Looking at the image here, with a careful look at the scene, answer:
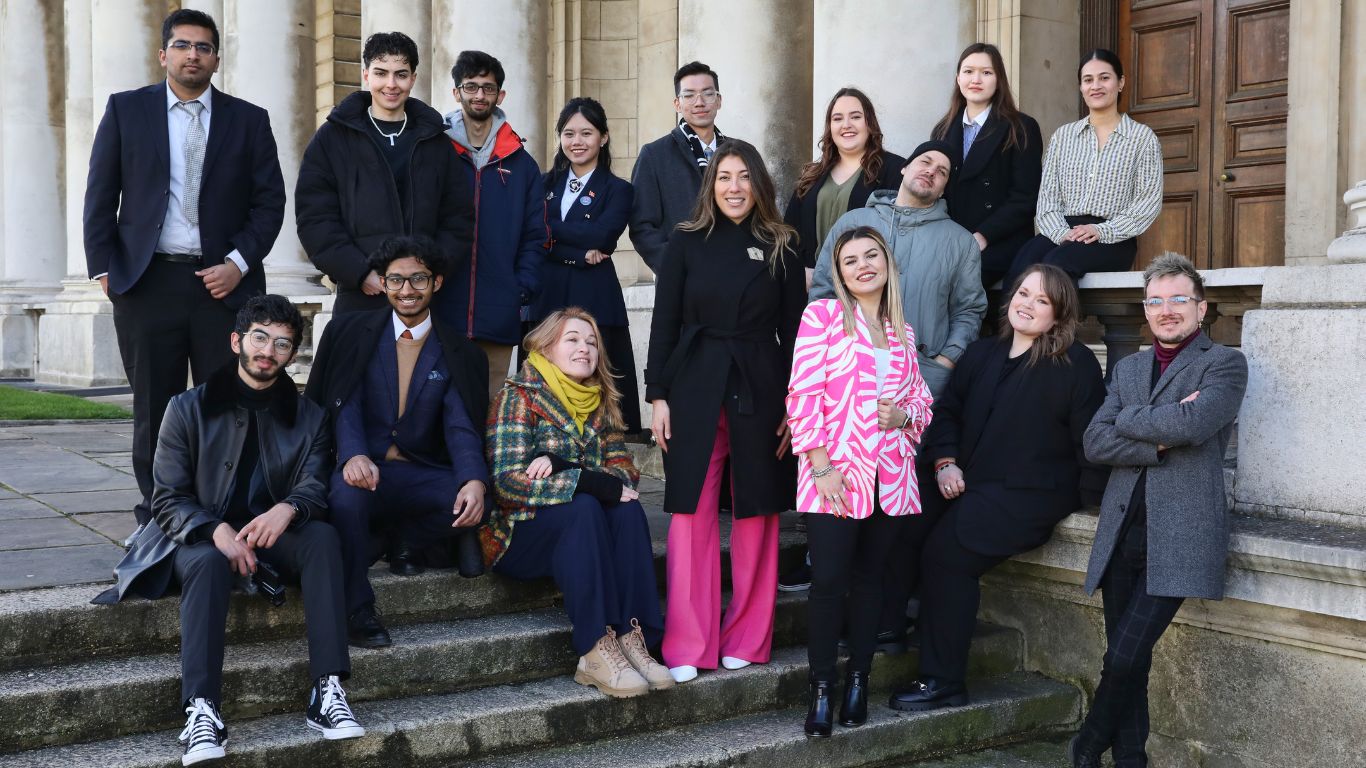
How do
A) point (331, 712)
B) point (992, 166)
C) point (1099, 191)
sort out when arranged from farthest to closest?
point (992, 166), point (1099, 191), point (331, 712)

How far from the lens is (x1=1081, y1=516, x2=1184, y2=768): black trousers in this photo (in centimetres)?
429

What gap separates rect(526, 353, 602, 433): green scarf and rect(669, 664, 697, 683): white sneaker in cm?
96

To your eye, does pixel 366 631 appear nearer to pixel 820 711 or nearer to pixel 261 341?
pixel 261 341

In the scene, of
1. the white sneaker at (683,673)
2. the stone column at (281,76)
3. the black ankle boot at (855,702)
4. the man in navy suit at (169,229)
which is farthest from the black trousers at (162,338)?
the stone column at (281,76)

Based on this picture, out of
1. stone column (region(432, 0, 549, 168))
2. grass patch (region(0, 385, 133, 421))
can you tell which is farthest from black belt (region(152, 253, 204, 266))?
grass patch (region(0, 385, 133, 421))

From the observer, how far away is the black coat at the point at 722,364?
474 centimetres

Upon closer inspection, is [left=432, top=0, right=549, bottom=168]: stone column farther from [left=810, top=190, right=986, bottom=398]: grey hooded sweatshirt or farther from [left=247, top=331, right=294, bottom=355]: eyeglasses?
[left=247, top=331, right=294, bottom=355]: eyeglasses

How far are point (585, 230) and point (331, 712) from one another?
8.80 ft

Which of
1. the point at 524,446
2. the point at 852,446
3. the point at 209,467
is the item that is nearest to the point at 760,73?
the point at 524,446

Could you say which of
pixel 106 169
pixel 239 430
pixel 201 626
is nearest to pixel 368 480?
pixel 239 430

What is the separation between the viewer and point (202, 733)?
3.77 meters

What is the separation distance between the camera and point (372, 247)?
5391mm

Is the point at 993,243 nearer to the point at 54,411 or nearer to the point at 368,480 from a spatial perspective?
the point at 368,480

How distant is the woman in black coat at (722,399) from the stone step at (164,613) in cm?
67
